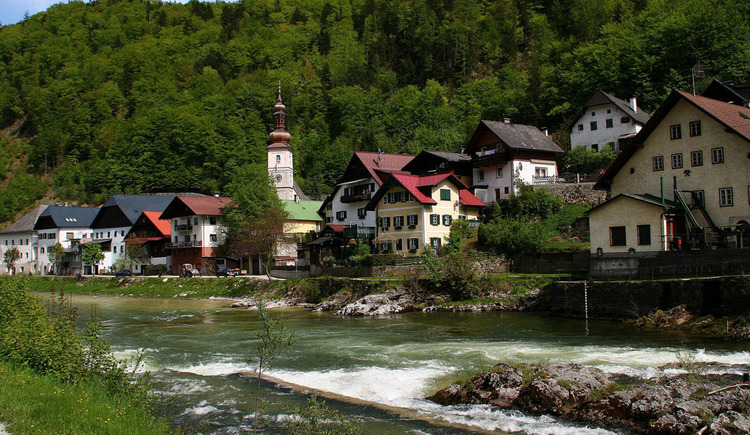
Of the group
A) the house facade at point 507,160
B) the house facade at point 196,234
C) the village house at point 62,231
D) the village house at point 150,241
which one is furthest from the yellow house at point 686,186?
the village house at point 62,231

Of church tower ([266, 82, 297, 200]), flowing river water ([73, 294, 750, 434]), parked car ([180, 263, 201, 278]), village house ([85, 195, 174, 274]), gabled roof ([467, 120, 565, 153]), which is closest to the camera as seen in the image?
flowing river water ([73, 294, 750, 434])

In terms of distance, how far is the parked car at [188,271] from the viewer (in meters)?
65.0

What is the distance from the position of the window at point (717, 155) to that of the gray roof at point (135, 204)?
2946 inches

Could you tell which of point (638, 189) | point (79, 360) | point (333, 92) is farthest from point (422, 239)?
point (333, 92)

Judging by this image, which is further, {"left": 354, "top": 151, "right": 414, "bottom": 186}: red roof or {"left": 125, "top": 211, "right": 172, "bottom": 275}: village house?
{"left": 125, "top": 211, "right": 172, "bottom": 275}: village house

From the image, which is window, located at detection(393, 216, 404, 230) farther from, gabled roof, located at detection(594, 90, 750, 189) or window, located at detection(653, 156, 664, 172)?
window, located at detection(653, 156, 664, 172)

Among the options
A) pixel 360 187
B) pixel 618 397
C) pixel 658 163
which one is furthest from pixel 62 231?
pixel 618 397

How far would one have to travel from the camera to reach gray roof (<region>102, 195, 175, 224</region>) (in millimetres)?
84438

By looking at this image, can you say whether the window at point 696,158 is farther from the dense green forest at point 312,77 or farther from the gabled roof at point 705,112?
the dense green forest at point 312,77

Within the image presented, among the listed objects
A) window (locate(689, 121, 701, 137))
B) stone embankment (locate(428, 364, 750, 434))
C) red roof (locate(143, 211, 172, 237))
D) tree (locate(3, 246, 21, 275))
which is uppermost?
window (locate(689, 121, 701, 137))

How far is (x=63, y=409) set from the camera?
10953 mm

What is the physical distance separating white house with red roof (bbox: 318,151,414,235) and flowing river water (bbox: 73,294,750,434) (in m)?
26.5

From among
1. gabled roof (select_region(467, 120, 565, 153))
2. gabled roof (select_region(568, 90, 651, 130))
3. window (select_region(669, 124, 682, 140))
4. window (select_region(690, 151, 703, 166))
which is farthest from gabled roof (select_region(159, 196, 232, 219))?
window (select_region(690, 151, 703, 166))

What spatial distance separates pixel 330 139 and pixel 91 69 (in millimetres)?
90768
